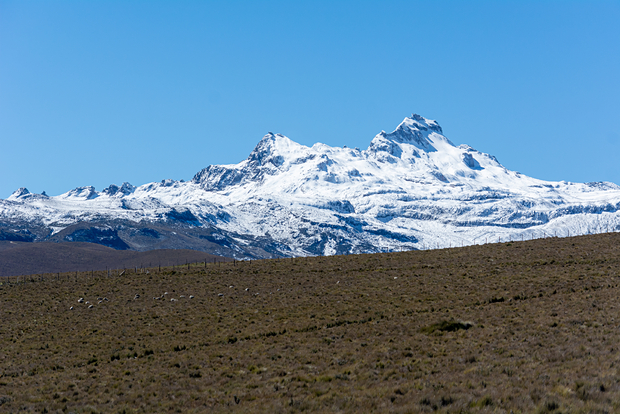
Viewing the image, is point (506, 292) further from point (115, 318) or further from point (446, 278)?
point (115, 318)

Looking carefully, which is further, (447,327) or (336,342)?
(447,327)

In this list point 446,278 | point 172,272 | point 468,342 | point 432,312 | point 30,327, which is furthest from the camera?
point 172,272

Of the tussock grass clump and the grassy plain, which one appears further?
the tussock grass clump

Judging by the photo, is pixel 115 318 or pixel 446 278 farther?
pixel 446 278

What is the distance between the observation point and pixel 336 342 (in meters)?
34.0

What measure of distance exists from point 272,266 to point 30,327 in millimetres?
38525

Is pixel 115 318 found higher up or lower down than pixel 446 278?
lower down

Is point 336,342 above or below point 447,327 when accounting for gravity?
below

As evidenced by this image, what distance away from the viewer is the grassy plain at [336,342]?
22.0m

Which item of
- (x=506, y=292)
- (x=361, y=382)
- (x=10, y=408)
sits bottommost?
(x=10, y=408)

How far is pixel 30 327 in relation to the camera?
45469 mm

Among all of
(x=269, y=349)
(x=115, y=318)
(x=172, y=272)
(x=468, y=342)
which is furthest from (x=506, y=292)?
(x=172, y=272)

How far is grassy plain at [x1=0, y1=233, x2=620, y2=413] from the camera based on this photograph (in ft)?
72.3

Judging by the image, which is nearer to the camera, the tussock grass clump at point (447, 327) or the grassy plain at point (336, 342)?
the grassy plain at point (336, 342)
